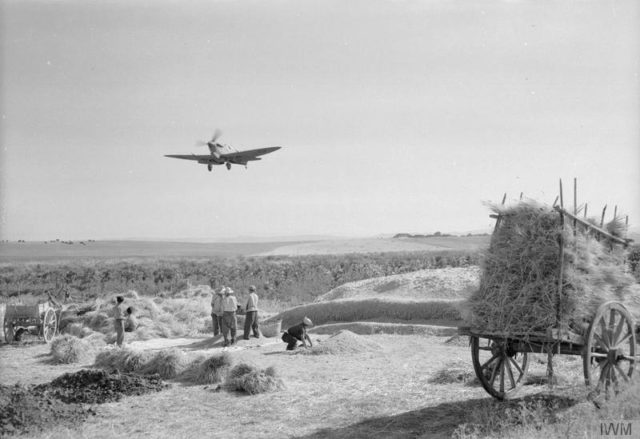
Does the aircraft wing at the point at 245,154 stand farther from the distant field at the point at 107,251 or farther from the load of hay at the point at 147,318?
the distant field at the point at 107,251

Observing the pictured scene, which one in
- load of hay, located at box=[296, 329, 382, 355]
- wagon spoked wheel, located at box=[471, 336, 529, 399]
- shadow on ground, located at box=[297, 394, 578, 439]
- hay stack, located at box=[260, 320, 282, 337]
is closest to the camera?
shadow on ground, located at box=[297, 394, 578, 439]

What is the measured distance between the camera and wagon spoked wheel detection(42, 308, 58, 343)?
804 inches

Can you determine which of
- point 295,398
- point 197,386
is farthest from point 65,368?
point 295,398

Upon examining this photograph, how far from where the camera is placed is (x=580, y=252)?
31.0 feet

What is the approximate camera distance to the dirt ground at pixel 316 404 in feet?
32.4

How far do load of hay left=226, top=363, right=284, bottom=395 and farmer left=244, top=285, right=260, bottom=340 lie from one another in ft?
20.5

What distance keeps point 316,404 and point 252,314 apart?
8386mm

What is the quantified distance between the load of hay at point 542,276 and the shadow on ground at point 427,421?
3.96ft

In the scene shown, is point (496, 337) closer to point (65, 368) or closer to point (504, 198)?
point (504, 198)

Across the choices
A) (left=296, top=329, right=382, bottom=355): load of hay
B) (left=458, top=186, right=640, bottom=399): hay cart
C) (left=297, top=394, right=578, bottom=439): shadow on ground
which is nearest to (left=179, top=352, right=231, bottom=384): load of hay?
(left=296, top=329, right=382, bottom=355): load of hay

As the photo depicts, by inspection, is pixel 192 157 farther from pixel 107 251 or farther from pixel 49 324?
pixel 107 251

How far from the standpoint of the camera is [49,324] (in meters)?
21.0

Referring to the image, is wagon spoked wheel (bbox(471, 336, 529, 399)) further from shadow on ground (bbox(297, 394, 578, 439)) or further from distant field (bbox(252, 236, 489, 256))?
distant field (bbox(252, 236, 489, 256))

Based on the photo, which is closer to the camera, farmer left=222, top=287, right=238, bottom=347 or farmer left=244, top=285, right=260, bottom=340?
farmer left=222, top=287, right=238, bottom=347
